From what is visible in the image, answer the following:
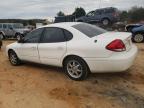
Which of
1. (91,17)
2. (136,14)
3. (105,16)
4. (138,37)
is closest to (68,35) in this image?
(138,37)

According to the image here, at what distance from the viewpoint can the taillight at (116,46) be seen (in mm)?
6207

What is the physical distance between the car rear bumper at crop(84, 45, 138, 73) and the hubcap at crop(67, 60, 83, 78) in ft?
1.17

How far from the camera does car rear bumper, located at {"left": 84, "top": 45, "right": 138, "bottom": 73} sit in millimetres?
6180

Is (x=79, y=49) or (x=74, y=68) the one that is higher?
(x=79, y=49)

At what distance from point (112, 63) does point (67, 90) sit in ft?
4.15

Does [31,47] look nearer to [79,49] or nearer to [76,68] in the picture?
[76,68]

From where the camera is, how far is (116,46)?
623cm

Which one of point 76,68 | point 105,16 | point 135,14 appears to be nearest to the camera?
point 76,68

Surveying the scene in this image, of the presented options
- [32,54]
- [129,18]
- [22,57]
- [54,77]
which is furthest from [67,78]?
[129,18]

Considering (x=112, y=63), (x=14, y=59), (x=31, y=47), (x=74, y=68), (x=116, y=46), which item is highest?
(x=116, y=46)

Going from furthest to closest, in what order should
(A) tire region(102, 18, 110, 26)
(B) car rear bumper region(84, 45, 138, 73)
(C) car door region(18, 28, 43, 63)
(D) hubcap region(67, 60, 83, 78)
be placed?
(A) tire region(102, 18, 110, 26) → (C) car door region(18, 28, 43, 63) → (D) hubcap region(67, 60, 83, 78) → (B) car rear bumper region(84, 45, 138, 73)

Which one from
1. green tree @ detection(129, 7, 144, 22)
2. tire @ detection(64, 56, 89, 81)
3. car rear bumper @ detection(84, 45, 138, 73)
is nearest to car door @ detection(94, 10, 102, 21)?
tire @ detection(64, 56, 89, 81)

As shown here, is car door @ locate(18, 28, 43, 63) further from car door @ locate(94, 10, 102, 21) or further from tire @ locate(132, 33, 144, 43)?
car door @ locate(94, 10, 102, 21)

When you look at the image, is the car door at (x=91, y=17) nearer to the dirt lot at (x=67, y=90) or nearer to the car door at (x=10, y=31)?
the car door at (x=10, y=31)
